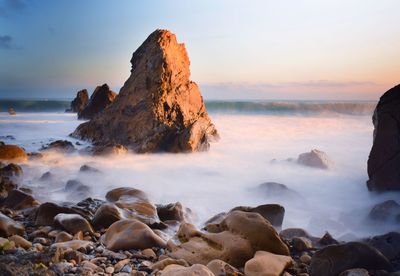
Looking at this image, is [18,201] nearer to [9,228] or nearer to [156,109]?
[9,228]

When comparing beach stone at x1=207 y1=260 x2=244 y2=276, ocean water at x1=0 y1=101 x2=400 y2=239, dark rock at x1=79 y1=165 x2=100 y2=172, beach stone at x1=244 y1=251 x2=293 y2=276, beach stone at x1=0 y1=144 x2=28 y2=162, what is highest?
beach stone at x1=0 y1=144 x2=28 y2=162

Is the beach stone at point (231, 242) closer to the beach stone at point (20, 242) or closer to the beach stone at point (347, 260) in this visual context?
the beach stone at point (347, 260)

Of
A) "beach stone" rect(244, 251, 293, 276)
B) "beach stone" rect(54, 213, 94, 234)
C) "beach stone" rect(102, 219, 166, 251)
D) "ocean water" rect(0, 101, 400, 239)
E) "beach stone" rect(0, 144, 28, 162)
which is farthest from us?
"beach stone" rect(0, 144, 28, 162)

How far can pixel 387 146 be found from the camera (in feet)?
20.3

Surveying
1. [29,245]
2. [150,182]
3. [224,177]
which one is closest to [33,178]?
[150,182]

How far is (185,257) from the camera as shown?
10.5ft

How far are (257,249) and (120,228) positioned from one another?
4.89 ft

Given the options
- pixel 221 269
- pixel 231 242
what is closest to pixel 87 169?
pixel 231 242

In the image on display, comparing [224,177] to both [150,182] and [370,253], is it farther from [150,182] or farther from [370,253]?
[370,253]

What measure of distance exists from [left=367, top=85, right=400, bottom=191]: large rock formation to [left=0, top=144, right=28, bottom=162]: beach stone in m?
8.19

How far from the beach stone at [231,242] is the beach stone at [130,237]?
262 millimetres

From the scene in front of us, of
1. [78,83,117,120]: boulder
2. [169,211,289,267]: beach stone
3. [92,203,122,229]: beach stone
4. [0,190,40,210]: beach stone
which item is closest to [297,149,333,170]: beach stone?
[169,211,289,267]: beach stone

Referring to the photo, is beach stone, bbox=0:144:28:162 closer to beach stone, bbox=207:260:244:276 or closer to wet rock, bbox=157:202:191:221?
wet rock, bbox=157:202:191:221

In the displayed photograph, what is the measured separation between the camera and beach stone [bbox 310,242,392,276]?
9.87 feet
